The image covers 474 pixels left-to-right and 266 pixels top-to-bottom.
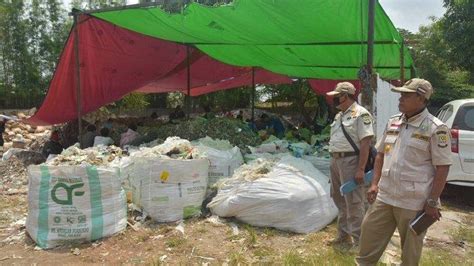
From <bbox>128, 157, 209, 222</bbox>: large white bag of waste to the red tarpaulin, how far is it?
3.30m

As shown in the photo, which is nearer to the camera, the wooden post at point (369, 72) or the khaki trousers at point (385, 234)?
the khaki trousers at point (385, 234)

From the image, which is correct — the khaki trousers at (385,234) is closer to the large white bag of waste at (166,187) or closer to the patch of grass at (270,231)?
the patch of grass at (270,231)

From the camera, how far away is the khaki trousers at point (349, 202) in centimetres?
390

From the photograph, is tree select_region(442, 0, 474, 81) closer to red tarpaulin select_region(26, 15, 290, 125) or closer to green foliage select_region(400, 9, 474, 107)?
green foliage select_region(400, 9, 474, 107)

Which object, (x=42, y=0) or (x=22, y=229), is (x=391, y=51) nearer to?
(x=22, y=229)

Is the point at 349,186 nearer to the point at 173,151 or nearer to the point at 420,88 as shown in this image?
the point at 420,88

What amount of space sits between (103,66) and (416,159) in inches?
255

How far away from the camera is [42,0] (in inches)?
746

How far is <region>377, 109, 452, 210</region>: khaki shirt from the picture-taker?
272 cm

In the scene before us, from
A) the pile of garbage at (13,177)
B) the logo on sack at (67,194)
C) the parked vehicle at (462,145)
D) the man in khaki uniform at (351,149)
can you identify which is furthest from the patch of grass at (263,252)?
the pile of garbage at (13,177)

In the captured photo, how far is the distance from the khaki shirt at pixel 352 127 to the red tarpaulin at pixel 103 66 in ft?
14.9

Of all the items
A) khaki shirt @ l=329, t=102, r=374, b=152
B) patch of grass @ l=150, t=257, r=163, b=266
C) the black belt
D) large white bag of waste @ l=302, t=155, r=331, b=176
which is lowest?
patch of grass @ l=150, t=257, r=163, b=266

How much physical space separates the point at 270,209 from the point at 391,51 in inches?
147

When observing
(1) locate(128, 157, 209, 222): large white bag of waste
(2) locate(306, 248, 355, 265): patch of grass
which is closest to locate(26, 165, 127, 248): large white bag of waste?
(1) locate(128, 157, 209, 222): large white bag of waste
